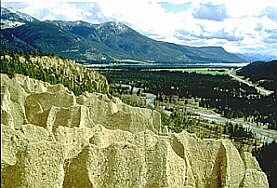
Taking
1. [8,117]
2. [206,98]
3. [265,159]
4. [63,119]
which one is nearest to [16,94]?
[63,119]

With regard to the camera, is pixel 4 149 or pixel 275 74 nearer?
pixel 4 149

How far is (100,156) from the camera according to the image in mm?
12828

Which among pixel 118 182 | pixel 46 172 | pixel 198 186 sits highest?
pixel 46 172

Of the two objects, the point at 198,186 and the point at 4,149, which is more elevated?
the point at 4,149

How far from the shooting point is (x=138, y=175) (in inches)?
528

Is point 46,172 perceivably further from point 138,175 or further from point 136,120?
point 136,120

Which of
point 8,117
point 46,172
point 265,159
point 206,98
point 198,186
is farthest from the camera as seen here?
point 206,98

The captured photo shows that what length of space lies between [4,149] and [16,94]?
1049 centimetres

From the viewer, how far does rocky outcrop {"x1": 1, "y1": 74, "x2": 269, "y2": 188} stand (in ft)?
36.5

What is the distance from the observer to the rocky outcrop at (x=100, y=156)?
11.1 metres

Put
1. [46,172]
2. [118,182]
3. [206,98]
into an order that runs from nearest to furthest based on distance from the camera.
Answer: [46,172]
[118,182]
[206,98]

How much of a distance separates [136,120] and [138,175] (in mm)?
9168

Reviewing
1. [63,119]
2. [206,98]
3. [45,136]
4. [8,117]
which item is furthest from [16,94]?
[206,98]

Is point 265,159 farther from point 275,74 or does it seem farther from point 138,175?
point 275,74
